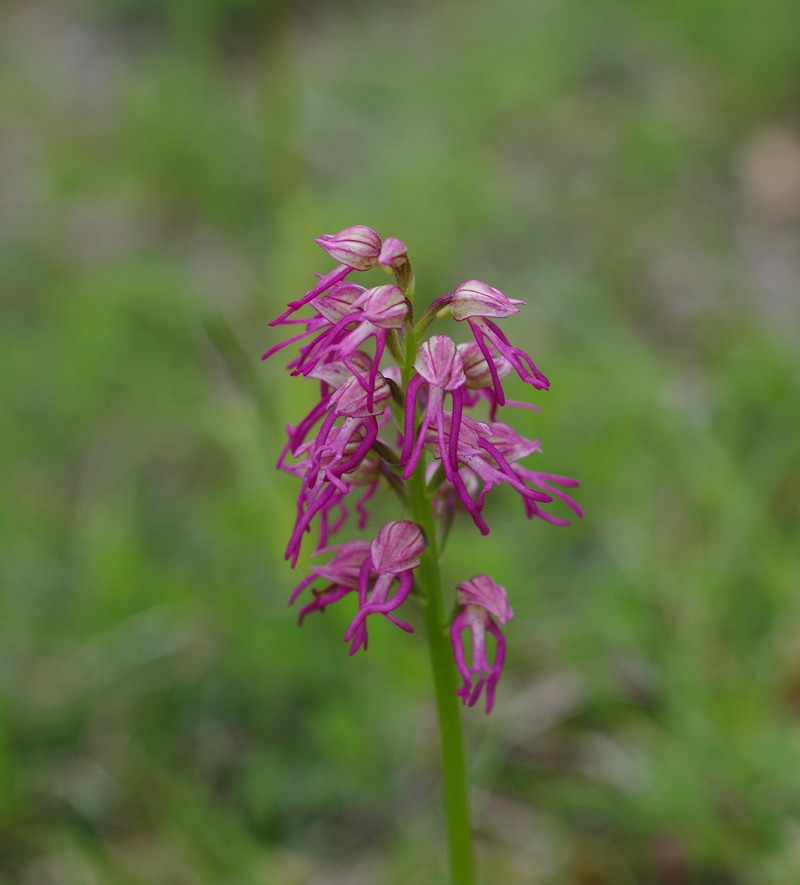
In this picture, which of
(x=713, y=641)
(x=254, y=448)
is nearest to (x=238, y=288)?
(x=254, y=448)

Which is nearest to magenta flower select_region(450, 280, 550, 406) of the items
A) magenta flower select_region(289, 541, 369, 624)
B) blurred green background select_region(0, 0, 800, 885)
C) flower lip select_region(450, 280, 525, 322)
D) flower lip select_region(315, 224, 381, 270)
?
flower lip select_region(450, 280, 525, 322)

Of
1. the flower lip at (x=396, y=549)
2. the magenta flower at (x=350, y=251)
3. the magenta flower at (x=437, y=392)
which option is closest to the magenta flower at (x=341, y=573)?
the flower lip at (x=396, y=549)

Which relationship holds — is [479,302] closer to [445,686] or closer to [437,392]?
[437,392]

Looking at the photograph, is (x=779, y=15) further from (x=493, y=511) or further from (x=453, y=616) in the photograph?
(x=453, y=616)

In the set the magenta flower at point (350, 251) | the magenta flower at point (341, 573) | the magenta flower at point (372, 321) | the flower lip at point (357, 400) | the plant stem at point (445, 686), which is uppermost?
the magenta flower at point (350, 251)

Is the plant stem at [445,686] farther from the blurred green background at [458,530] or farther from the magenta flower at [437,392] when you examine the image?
the blurred green background at [458,530]

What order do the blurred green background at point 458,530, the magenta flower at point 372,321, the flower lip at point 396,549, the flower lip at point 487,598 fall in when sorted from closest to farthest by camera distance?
the magenta flower at point 372,321 → the flower lip at point 396,549 → the flower lip at point 487,598 → the blurred green background at point 458,530

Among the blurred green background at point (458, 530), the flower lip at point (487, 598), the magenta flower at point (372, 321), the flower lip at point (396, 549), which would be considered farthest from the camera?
the blurred green background at point (458, 530)

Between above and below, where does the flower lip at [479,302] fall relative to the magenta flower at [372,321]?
above
